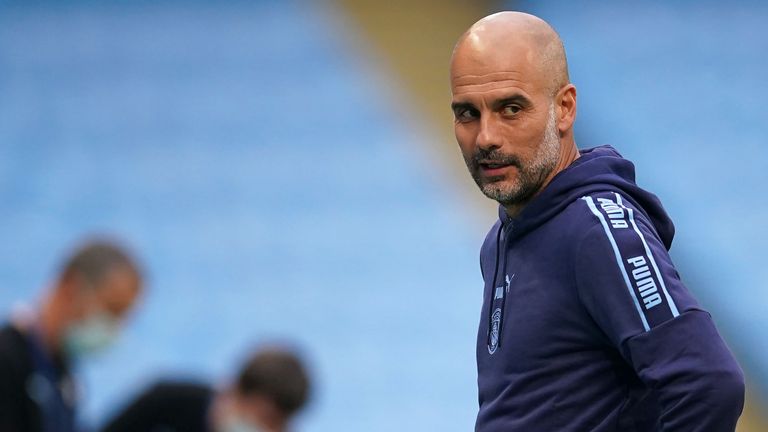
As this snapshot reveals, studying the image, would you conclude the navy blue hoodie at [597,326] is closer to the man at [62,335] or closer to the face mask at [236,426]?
the man at [62,335]

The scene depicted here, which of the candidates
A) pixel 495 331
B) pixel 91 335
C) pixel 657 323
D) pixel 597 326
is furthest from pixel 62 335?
pixel 657 323

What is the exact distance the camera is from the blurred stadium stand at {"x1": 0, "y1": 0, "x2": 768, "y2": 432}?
6.62 meters

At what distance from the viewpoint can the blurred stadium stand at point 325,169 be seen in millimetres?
6617

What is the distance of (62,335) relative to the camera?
127 inches

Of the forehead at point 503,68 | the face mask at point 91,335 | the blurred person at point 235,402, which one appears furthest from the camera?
the blurred person at point 235,402

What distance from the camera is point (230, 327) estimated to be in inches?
266

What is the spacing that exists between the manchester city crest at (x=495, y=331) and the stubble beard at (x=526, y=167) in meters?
0.19

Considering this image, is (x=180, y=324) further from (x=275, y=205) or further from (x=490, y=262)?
(x=490, y=262)

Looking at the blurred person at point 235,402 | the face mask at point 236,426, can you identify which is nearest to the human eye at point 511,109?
the blurred person at point 235,402

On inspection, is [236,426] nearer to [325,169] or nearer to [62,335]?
[62,335]

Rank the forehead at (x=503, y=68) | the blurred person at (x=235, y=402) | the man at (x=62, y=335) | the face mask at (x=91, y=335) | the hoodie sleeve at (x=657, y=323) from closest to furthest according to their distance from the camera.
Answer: the hoodie sleeve at (x=657, y=323) → the forehead at (x=503, y=68) → the man at (x=62, y=335) → the face mask at (x=91, y=335) → the blurred person at (x=235, y=402)

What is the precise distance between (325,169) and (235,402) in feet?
13.3

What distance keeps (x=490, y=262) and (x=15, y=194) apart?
20.1 feet

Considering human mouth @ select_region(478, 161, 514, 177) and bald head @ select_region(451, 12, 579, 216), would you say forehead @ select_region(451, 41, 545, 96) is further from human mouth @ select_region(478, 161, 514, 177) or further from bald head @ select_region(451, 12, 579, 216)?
human mouth @ select_region(478, 161, 514, 177)
